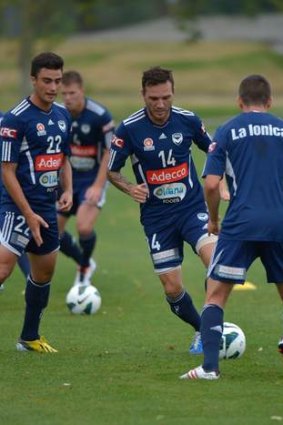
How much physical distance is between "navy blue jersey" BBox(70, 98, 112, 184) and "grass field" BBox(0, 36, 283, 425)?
1412 mm

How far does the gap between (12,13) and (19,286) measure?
44.3 metres

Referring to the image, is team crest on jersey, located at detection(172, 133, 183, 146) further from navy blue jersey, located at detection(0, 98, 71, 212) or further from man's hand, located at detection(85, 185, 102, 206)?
man's hand, located at detection(85, 185, 102, 206)

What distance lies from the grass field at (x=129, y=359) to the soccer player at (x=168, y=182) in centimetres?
76

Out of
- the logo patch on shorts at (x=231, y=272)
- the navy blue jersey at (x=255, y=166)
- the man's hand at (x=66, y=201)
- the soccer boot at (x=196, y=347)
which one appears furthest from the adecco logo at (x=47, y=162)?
the logo patch on shorts at (x=231, y=272)

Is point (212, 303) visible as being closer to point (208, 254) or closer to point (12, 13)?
point (208, 254)

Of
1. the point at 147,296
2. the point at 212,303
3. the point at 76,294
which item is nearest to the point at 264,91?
the point at 212,303

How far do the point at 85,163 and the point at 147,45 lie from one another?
49.4 meters

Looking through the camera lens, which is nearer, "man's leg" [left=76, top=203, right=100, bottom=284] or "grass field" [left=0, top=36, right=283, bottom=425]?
"grass field" [left=0, top=36, right=283, bottom=425]

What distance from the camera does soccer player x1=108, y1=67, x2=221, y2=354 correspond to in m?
10.1

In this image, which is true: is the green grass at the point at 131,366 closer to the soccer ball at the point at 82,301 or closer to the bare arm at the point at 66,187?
the soccer ball at the point at 82,301

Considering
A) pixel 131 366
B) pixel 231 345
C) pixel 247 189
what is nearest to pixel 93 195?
pixel 231 345

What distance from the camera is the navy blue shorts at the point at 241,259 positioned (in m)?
8.68

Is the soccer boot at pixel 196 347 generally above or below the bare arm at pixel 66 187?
below

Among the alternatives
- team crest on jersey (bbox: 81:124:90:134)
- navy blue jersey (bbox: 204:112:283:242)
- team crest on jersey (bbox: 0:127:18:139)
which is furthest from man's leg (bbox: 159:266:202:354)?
team crest on jersey (bbox: 81:124:90:134)
